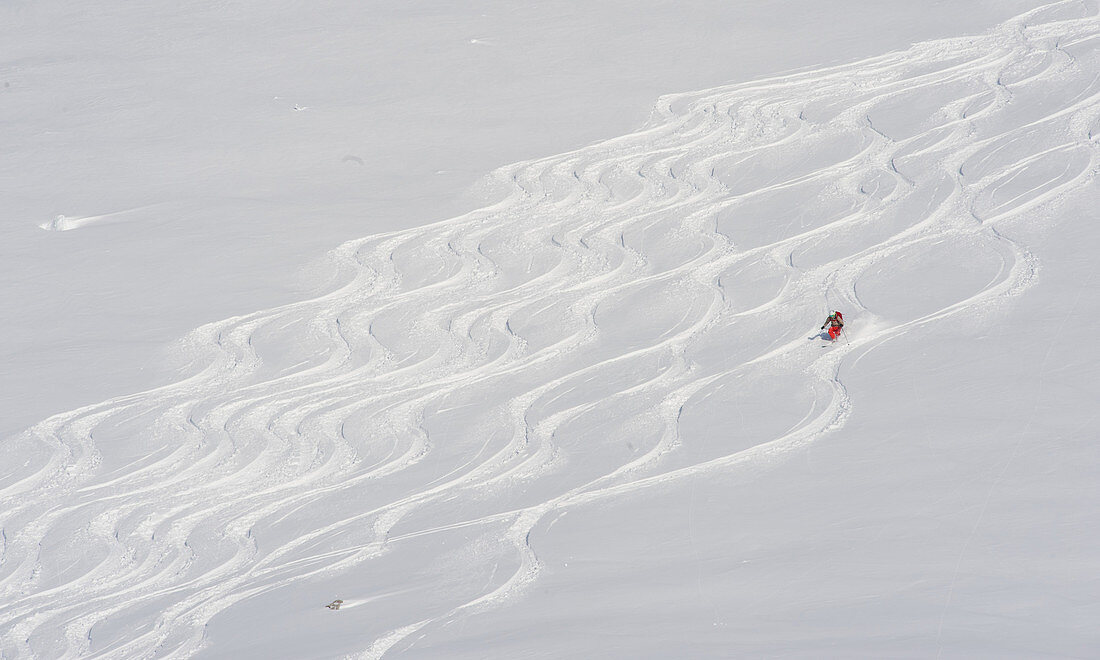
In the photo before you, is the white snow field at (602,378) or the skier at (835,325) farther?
the skier at (835,325)

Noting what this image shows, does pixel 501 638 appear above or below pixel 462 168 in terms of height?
below

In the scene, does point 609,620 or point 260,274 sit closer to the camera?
point 609,620

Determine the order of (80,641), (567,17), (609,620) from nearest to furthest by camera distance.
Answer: (609,620), (80,641), (567,17)

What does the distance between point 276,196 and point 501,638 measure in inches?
263

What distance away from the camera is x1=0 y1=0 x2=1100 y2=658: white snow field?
18.2ft

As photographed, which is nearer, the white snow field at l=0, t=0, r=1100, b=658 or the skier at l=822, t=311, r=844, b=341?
the white snow field at l=0, t=0, r=1100, b=658

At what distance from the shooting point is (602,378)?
25.9 feet

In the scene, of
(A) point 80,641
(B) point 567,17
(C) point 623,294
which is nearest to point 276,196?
(C) point 623,294

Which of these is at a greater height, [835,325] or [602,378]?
[835,325]

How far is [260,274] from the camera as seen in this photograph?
31.8 feet

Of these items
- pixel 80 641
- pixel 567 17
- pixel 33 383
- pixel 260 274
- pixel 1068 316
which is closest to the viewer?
pixel 80 641

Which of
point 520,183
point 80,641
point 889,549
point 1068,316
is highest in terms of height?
point 520,183

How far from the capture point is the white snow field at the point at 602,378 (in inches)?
218

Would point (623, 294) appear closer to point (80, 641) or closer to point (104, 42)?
point (80, 641)
